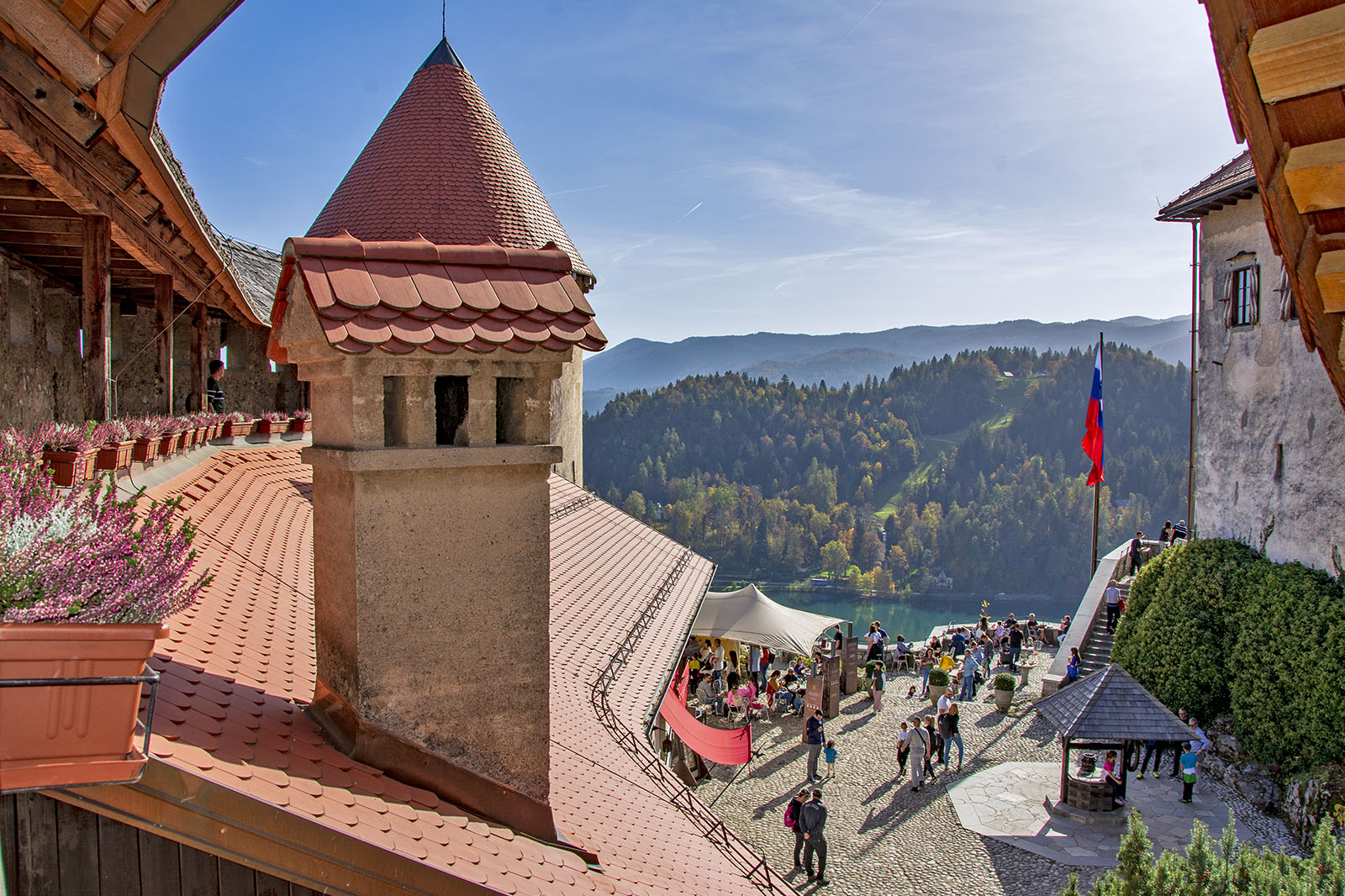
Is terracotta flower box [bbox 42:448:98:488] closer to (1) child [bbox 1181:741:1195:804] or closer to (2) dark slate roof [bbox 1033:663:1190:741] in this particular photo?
(2) dark slate roof [bbox 1033:663:1190:741]

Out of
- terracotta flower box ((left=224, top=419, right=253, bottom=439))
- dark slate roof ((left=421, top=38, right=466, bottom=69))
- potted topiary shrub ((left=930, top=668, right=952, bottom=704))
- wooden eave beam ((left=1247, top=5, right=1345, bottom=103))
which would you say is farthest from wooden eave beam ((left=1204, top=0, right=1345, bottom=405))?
potted topiary shrub ((left=930, top=668, right=952, bottom=704))

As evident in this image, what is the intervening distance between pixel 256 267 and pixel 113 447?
51.5ft

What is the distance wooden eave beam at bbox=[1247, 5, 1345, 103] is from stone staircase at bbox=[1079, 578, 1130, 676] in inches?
840

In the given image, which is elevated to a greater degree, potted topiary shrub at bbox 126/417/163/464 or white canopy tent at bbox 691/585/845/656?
potted topiary shrub at bbox 126/417/163/464

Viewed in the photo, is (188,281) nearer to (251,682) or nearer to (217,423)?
(217,423)

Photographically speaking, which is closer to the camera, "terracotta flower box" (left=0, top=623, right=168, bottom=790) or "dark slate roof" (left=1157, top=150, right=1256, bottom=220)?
"terracotta flower box" (left=0, top=623, right=168, bottom=790)

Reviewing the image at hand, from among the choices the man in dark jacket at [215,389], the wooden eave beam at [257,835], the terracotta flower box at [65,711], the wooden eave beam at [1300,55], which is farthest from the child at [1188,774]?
the man in dark jacket at [215,389]

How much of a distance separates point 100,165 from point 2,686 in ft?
23.1

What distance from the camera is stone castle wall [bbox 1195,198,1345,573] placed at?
52.0 feet

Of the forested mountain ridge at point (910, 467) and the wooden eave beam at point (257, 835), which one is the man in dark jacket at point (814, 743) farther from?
the forested mountain ridge at point (910, 467)

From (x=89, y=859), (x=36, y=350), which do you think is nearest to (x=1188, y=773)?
(x=89, y=859)

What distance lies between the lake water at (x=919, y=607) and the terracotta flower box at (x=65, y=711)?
3580 inches

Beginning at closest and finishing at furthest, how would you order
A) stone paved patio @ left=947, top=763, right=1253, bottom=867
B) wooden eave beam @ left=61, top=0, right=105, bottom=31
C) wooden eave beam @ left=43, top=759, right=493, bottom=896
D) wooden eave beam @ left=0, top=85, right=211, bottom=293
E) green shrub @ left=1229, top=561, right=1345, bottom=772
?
wooden eave beam @ left=43, top=759, right=493, bottom=896 < wooden eave beam @ left=61, top=0, right=105, bottom=31 < wooden eave beam @ left=0, top=85, right=211, bottom=293 < stone paved patio @ left=947, top=763, right=1253, bottom=867 < green shrub @ left=1229, top=561, right=1345, bottom=772

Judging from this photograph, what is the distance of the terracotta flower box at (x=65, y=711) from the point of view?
2.32m
